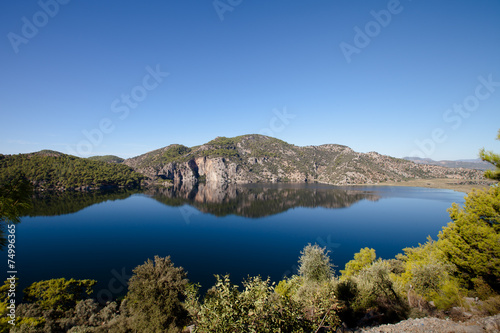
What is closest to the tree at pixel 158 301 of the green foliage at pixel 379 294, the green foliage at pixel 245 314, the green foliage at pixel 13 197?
the green foliage at pixel 245 314

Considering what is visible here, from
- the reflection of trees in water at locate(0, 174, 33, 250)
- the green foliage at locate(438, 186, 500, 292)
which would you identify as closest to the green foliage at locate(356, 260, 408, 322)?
the green foliage at locate(438, 186, 500, 292)

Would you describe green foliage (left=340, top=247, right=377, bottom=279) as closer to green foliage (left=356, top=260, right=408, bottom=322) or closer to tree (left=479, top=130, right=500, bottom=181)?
green foliage (left=356, top=260, right=408, bottom=322)

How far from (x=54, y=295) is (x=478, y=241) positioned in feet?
132

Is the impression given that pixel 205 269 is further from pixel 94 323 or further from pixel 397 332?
pixel 397 332

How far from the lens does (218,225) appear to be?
7362 cm

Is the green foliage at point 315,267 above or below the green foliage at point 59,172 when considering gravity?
below

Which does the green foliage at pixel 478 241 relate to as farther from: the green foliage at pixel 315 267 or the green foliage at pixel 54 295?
the green foliage at pixel 54 295

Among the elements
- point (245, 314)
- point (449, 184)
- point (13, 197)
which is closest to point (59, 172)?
point (13, 197)

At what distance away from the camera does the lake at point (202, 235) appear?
127 feet

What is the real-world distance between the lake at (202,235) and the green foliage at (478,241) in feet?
81.4

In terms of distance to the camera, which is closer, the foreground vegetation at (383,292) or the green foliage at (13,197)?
the green foliage at (13,197)

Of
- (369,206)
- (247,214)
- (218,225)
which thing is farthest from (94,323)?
(369,206)

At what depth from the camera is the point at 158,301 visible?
53.3ft

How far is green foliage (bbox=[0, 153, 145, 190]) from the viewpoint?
13339 centimetres
